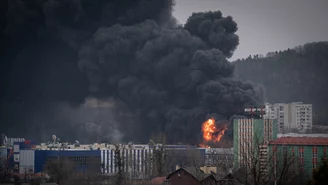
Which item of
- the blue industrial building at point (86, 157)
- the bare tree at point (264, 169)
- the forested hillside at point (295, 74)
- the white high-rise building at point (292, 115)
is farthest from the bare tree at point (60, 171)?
the forested hillside at point (295, 74)

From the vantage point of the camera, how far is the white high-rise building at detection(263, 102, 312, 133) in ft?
387

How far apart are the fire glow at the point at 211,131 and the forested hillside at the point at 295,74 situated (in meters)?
39.5

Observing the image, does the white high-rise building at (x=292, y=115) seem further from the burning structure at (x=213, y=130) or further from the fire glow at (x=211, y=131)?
the fire glow at (x=211, y=131)

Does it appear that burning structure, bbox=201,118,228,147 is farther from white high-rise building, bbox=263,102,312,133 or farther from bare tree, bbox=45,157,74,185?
white high-rise building, bbox=263,102,312,133

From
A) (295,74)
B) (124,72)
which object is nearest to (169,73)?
(124,72)

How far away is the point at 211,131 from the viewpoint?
81938mm

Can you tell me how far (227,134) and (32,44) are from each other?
→ 38.7 metres

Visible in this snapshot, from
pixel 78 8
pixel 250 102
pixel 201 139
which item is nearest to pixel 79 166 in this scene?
pixel 201 139

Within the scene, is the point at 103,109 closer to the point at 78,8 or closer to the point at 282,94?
the point at 78,8

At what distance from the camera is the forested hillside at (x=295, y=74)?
422 ft

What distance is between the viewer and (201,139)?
85.4m

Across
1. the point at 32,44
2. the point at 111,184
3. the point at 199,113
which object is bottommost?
the point at 111,184

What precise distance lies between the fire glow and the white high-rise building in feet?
113

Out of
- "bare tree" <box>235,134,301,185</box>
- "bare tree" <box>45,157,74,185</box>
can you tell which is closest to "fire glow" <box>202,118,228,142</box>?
"bare tree" <box>235,134,301,185</box>
